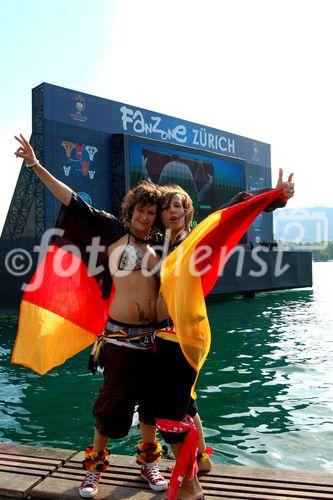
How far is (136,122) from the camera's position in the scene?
3256 cm

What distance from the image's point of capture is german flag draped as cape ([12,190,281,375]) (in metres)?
3.43

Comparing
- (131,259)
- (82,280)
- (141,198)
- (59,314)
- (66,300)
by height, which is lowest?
(59,314)

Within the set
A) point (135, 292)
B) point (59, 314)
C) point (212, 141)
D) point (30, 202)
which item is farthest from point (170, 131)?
point (135, 292)

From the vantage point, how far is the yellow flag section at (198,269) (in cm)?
318

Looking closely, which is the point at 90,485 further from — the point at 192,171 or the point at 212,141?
the point at 212,141

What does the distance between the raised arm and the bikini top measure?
603 millimetres

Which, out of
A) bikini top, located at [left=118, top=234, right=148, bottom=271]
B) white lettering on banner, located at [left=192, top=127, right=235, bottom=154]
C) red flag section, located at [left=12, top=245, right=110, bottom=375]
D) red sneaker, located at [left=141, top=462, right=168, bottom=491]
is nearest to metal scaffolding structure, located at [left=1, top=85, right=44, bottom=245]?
white lettering on banner, located at [left=192, top=127, right=235, bottom=154]

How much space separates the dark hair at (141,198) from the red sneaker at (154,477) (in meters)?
1.76

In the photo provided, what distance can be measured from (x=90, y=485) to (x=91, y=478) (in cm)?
5

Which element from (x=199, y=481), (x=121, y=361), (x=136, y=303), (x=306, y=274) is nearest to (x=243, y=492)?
(x=199, y=481)

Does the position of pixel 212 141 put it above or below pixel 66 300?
above

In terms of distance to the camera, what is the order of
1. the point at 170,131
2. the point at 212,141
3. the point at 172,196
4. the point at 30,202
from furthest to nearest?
the point at 212,141
the point at 170,131
the point at 30,202
the point at 172,196

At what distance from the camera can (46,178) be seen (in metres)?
3.71

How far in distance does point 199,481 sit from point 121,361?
3.45 feet
